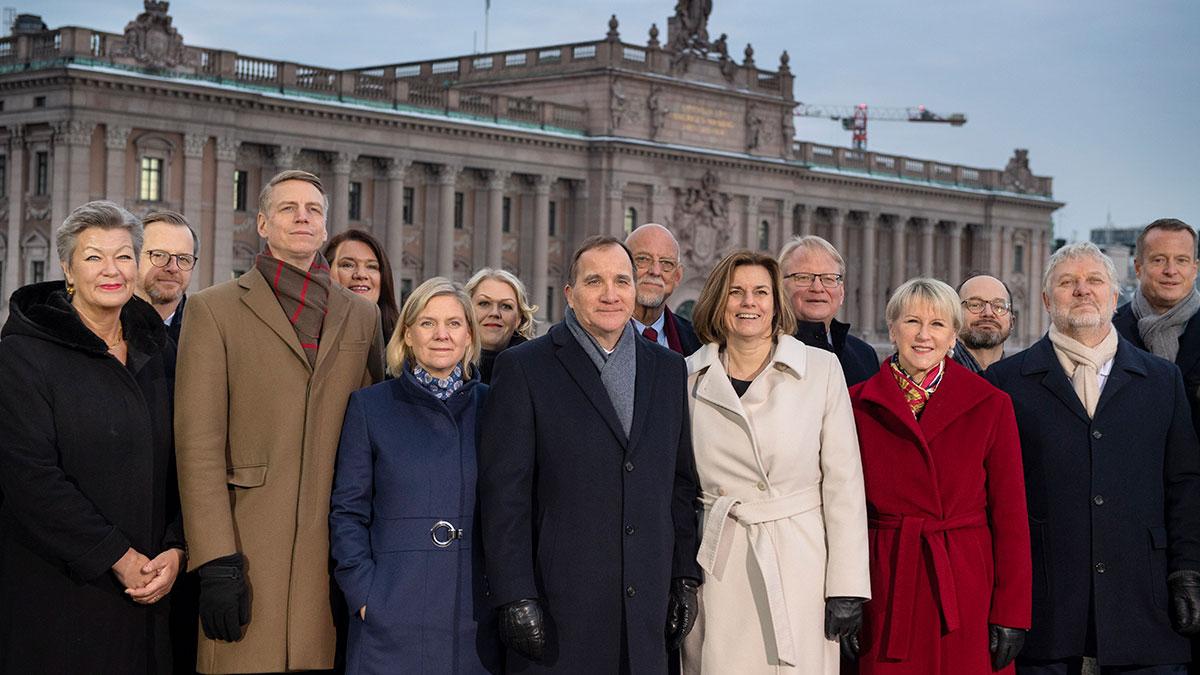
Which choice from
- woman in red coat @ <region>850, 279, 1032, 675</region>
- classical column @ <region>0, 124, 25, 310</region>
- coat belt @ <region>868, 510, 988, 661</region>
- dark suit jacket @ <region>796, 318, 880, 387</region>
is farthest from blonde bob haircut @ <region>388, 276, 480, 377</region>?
classical column @ <region>0, 124, 25, 310</region>

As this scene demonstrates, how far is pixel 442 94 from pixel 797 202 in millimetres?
19947

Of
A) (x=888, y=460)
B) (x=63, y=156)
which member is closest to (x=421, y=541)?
(x=888, y=460)

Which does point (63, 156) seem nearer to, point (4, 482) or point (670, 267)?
point (670, 267)

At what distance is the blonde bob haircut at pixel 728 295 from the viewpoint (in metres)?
8.41

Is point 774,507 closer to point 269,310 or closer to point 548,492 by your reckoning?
point 548,492

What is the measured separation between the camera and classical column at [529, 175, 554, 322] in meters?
54.6

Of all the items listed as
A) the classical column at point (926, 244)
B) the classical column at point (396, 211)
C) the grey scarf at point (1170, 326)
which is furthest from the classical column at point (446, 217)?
the grey scarf at point (1170, 326)

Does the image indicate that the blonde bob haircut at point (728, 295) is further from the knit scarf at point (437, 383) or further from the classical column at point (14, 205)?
the classical column at point (14, 205)

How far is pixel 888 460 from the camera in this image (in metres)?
8.53

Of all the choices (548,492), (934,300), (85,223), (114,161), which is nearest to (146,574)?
(85,223)

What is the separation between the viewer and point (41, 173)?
42281 mm

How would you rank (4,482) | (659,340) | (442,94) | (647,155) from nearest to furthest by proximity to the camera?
(4,482) < (659,340) < (442,94) < (647,155)

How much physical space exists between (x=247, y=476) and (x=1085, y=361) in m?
4.91

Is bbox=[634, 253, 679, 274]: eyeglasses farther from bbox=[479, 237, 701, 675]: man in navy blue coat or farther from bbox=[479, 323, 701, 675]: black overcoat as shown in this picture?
bbox=[479, 323, 701, 675]: black overcoat
